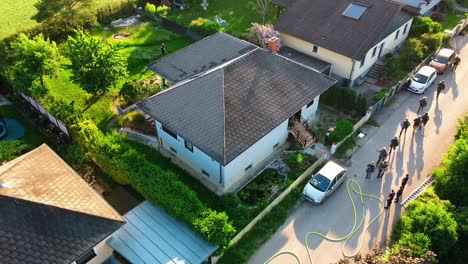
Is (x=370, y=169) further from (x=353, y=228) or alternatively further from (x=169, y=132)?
(x=169, y=132)

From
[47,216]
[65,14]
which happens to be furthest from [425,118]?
[65,14]

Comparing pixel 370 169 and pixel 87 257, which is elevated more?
pixel 87 257

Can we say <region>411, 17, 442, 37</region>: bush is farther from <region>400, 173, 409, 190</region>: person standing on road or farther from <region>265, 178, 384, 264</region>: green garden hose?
<region>265, 178, 384, 264</region>: green garden hose

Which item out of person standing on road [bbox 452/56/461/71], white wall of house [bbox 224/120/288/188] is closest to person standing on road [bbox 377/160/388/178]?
white wall of house [bbox 224/120/288/188]

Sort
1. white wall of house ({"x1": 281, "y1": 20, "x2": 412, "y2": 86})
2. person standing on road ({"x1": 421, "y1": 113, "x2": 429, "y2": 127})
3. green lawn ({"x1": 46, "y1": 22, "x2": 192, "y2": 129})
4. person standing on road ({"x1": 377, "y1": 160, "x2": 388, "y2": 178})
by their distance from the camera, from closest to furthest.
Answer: person standing on road ({"x1": 377, "y1": 160, "x2": 388, "y2": 178})
person standing on road ({"x1": 421, "y1": 113, "x2": 429, "y2": 127})
green lawn ({"x1": 46, "y1": 22, "x2": 192, "y2": 129})
white wall of house ({"x1": 281, "y1": 20, "x2": 412, "y2": 86})

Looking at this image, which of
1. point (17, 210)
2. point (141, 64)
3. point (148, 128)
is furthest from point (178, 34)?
point (17, 210)

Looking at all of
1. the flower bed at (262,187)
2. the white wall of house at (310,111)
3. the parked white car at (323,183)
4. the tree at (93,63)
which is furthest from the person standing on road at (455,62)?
the tree at (93,63)

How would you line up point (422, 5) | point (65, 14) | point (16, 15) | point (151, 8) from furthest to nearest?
point (151, 8) < point (422, 5) < point (16, 15) < point (65, 14)
